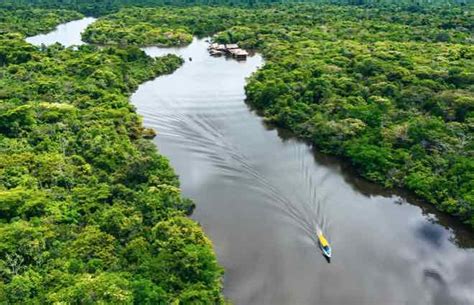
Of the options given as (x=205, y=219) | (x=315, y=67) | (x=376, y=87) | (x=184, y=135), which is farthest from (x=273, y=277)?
(x=315, y=67)

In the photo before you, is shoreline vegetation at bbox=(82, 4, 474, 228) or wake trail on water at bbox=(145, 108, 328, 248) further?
A: shoreline vegetation at bbox=(82, 4, 474, 228)

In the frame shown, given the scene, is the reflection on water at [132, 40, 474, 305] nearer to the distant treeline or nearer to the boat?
the boat

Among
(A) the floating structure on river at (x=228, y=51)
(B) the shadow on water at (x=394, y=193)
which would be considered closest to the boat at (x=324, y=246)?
(B) the shadow on water at (x=394, y=193)

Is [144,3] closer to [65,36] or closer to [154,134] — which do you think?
[65,36]

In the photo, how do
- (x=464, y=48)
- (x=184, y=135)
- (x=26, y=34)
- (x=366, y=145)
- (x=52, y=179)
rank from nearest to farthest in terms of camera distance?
1. (x=52, y=179)
2. (x=366, y=145)
3. (x=184, y=135)
4. (x=464, y=48)
5. (x=26, y=34)

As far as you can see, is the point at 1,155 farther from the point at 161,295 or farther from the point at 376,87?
the point at 376,87

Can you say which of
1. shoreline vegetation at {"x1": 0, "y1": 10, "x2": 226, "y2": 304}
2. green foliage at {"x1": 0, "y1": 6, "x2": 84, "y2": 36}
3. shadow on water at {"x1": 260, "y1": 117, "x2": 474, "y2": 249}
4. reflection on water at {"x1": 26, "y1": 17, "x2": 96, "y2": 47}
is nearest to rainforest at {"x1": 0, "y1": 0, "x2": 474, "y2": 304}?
shoreline vegetation at {"x1": 0, "y1": 10, "x2": 226, "y2": 304}
